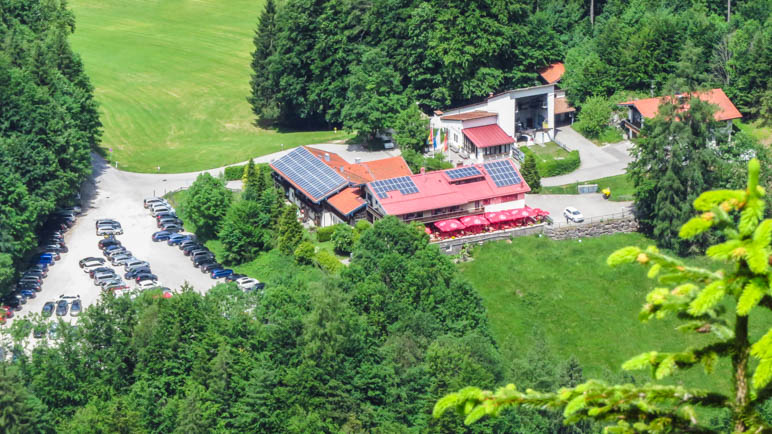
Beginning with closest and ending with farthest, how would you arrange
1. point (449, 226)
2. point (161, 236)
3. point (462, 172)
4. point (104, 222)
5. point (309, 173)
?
1. point (449, 226)
2. point (462, 172)
3. point (161, 236)
4. point (104, 222)
5. point (309, 173)

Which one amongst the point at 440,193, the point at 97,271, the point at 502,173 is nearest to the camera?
the point at 97,271

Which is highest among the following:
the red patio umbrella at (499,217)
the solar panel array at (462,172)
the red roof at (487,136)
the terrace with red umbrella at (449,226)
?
the red roof at (487,136)

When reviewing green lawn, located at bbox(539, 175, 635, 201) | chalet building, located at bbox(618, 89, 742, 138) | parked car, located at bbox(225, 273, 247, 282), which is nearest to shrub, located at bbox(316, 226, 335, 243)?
parked car, located at bbox(225, 273, 247, 282)

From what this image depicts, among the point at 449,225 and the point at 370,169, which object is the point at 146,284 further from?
the point at 449,225

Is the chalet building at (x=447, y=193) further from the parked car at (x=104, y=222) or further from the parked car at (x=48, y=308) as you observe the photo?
the parked car at (x=48, y=308)

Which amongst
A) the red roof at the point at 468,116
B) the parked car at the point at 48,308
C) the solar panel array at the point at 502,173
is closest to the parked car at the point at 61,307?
the parked car at the point at 48,308

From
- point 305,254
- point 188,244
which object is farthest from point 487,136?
point 188,244

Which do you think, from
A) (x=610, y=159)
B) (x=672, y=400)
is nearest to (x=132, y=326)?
(x=610, y=159)
